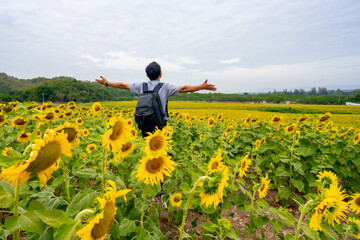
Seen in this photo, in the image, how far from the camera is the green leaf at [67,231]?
31.1 inches

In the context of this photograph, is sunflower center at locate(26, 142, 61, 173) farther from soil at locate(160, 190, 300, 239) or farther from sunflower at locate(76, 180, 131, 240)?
soil at locate(160, 190, 300, 239)

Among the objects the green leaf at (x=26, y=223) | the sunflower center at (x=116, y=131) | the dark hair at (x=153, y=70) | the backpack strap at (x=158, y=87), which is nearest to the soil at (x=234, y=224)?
the sunflower center at (x=116, y=131)

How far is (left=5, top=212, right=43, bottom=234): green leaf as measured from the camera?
86cm

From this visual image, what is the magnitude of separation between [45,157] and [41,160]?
2 centimetres

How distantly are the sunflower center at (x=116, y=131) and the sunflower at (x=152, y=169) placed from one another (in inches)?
11.7

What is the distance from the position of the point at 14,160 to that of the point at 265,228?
350 cm

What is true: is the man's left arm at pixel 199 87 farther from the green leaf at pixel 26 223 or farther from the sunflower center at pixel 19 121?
the green leaf at pixel 26 223

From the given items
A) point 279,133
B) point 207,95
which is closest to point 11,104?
point 279,133

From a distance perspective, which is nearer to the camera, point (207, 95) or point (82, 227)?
point (82, 227)

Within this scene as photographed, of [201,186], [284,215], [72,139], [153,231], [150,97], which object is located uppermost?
[150,97]

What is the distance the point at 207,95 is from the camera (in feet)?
226

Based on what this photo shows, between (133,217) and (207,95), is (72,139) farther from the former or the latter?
(207,95)

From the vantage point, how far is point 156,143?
5.93ft

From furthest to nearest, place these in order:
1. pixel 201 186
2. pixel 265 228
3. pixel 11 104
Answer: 1. pixel 11 104
2. pixel 265 228
3. pixel 201 186
